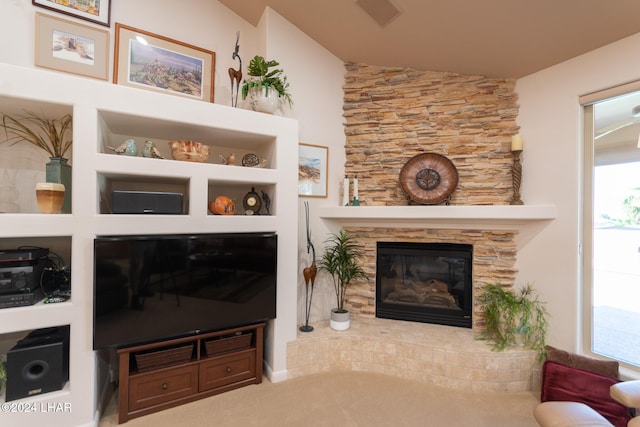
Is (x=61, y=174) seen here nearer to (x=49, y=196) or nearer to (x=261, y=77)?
(x=49, y=196)

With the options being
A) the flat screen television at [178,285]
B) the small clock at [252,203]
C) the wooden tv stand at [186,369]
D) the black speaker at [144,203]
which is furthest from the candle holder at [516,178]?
the black speaker at [144,203]

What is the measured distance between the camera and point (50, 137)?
2.08m

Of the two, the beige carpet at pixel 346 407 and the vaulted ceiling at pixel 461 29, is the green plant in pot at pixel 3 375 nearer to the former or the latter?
the beige carpet at pixel 346 407

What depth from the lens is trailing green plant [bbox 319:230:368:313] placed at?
2.83 metres

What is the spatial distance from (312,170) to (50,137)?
2.06 m

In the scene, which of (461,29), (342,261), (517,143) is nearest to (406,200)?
(342,261)

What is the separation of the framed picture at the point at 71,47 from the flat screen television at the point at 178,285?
4.67 ft

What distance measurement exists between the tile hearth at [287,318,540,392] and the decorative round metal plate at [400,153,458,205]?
1.28 m

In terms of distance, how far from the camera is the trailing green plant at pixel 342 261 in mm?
2830

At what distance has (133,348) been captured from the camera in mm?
1974

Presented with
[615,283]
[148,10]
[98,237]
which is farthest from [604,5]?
[98,237]

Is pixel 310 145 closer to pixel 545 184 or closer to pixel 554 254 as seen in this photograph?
pixel 545 184

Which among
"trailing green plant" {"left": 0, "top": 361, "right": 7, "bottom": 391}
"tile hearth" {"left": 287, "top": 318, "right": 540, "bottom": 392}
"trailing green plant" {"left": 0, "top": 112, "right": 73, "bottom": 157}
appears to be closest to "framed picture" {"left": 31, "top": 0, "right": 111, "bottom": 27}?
"trailing green plant" {"left": 0, "top": 112, "right": 73, "bottom": 157}

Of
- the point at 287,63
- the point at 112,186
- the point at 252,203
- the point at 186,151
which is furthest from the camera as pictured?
the point at 287,63
